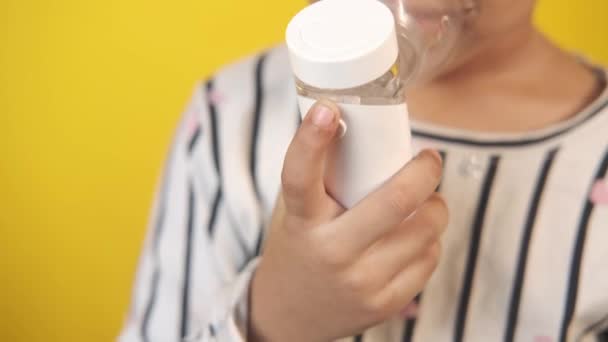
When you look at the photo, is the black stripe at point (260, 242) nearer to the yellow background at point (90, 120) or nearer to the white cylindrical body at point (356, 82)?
the white cylindrical body at point (356, 82)

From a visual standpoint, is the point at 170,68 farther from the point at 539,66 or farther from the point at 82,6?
the point at 539,66

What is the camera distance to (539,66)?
516 mm

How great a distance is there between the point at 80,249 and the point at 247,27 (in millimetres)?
357

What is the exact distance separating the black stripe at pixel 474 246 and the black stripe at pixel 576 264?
0.22 ft

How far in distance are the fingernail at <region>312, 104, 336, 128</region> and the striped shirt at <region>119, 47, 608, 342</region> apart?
0.19 metres

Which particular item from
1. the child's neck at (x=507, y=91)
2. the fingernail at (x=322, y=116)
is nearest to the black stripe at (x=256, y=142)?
the child's neck at (x=507, y=91)

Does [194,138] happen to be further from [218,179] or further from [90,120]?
[90,120]

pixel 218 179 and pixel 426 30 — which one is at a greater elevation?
pixel 426 30

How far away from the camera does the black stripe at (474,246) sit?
1.49 feet

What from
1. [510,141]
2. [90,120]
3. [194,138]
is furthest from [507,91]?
[90,120]

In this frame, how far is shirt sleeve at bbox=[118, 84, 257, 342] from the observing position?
0.51m

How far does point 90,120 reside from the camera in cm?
72

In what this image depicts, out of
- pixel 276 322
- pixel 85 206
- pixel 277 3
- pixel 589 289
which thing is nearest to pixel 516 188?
pixel 589 289

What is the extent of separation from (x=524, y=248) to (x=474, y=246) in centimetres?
4
